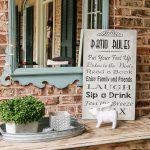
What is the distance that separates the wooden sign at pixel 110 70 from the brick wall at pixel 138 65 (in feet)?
0.39

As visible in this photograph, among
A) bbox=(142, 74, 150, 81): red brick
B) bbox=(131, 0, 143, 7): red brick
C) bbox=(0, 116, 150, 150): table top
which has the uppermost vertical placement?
bbox=(131, 0, 143, 7): red brick

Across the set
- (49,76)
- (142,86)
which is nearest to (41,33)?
(49,76)

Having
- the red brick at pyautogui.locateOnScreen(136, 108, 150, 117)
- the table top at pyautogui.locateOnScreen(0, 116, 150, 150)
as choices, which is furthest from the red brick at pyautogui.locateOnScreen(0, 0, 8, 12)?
the red brick at pyautogui.locateOnScreen(136, 108, 150, 117)

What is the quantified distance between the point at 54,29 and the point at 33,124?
800 millimetres

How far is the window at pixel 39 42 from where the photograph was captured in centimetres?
247

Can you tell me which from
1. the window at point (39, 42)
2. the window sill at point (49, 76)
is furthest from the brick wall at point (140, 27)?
the window sill at point (49, 76)

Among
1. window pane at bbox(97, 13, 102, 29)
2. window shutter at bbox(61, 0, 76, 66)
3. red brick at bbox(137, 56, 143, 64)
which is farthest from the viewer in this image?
red brick at bbox(137, 56, 143, 64)

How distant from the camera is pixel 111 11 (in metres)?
2.76

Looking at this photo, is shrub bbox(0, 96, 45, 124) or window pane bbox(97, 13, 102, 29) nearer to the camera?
shrub bbox(0, 96, 45, 124)

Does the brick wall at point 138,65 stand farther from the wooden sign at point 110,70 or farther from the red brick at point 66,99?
the wooden sign at point 110,70

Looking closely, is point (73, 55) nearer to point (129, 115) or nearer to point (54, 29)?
point (54, 29)

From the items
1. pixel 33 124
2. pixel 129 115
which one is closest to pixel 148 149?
pixel 129 115

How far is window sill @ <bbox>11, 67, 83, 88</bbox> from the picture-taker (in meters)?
2.54

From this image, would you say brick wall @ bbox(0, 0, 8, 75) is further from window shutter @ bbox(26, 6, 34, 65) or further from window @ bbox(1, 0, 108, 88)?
window shutter @ bbox(26, 6, 34, 65)
